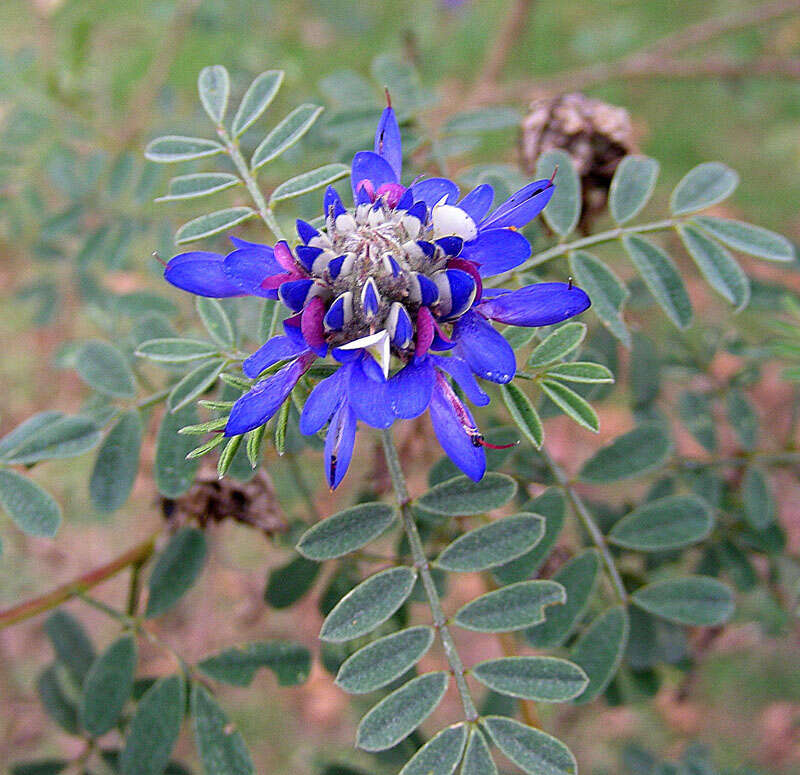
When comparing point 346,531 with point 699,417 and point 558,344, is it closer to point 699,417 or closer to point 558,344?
point 558,344

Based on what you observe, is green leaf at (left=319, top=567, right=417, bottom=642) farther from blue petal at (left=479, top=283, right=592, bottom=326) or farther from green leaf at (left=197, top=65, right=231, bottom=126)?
green leaf at (left=197, top=65, right=231, bottom=126)

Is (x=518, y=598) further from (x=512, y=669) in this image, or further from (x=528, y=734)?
(x=528, y=734)

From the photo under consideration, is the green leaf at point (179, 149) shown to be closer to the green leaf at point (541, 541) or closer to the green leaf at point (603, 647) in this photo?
the green leaf at point (541, 541)

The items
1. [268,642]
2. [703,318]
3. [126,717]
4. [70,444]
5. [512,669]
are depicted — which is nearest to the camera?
[512,669]

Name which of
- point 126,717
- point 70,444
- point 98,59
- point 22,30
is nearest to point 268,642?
point 126,717

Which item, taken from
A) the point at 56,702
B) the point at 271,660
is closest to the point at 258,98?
the point at 271,660

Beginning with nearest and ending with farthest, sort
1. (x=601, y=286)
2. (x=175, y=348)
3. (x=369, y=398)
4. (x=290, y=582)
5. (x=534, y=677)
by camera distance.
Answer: (x=369, y=398) → (x=534, y=677) → (x=175, y=348) → (x=601, y=286) → (x=290, y=582)

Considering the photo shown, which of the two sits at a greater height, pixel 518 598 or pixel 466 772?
pixel 518 598
